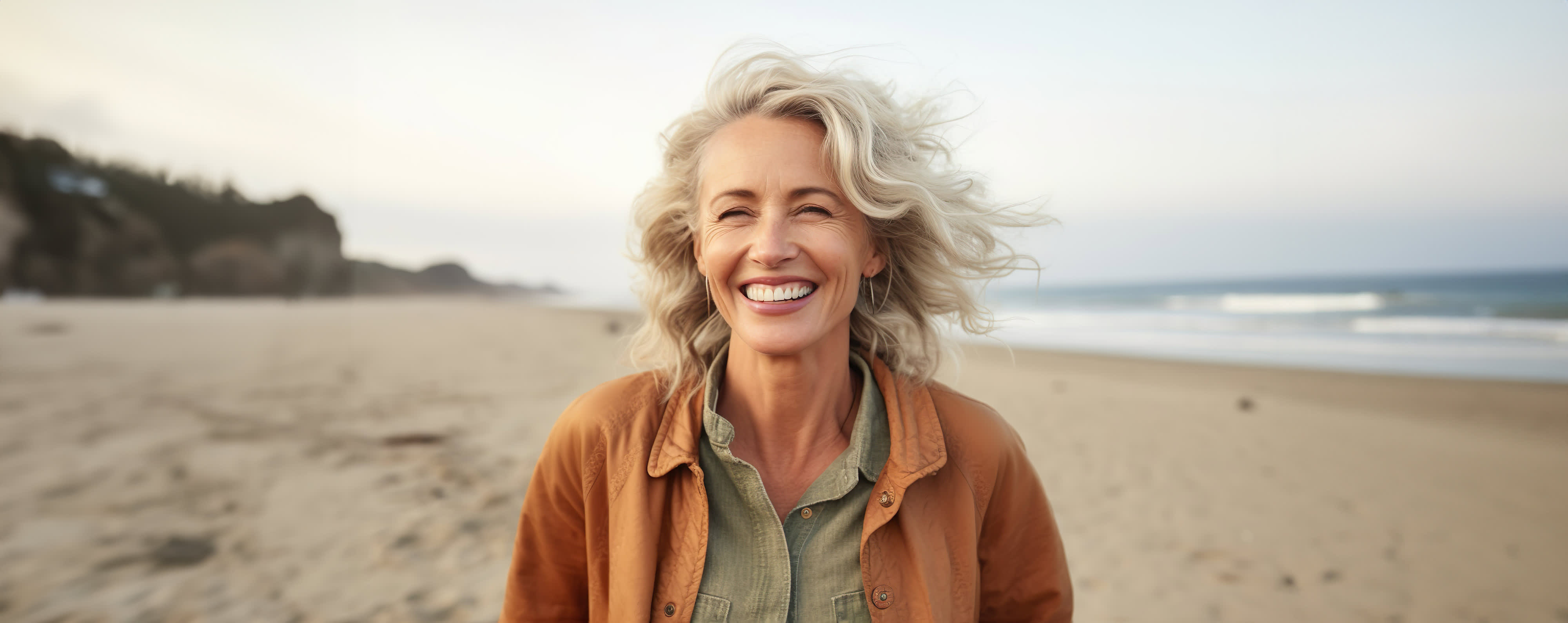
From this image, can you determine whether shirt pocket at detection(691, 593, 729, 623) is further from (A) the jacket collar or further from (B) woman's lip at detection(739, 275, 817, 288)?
(B) woman's lip at detection(739, 275, 817, 288)

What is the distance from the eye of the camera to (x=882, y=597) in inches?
61.2

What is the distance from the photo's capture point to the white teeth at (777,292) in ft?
5.43

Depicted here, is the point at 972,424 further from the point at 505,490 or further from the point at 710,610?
the point at 505,490

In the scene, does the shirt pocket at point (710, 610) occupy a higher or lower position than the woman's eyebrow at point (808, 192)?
lower

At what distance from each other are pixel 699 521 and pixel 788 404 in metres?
0.39

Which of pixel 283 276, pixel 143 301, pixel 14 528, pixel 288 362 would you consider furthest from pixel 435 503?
pixel 283 276

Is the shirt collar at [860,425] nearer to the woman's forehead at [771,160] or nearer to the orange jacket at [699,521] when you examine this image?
the orange jacket at [699,521]

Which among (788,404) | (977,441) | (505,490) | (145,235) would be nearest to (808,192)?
(788,404)

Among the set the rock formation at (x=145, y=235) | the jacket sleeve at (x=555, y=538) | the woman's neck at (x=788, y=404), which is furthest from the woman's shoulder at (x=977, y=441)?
the rock formation at (x=145, y=235)

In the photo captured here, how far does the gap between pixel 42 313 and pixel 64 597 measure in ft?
56.4

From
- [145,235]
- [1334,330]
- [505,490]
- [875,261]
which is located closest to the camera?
[875,261]

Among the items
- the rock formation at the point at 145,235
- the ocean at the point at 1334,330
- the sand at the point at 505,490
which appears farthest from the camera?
the rock formation at the point at 145,235

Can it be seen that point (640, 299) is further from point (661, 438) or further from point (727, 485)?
point (727, 485)

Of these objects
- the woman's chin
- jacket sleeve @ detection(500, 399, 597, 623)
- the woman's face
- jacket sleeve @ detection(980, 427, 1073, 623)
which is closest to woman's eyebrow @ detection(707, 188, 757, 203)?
the woman's face
